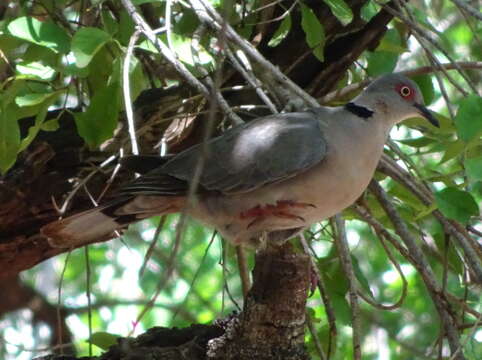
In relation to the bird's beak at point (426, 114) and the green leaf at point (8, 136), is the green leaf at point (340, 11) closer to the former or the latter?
the bird's beak at point (426, 114)

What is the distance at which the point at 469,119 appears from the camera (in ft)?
9.50

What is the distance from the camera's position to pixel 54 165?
3.89m

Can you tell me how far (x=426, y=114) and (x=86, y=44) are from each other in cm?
147

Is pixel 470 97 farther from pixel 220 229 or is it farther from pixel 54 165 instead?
pixel 54 165

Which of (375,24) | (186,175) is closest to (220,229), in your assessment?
(186,175)

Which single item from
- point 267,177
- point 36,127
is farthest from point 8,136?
point 267,177

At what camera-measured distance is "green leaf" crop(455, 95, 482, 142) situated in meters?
2.86

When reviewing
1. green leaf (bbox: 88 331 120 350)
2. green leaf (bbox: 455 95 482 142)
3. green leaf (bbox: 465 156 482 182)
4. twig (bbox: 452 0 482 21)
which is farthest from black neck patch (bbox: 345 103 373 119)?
green leaf (bbox: 88 331 120 350)

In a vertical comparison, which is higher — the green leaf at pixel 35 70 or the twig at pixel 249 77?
the green leaf at pixel 35 70

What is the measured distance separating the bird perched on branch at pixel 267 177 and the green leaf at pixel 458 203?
0.59m

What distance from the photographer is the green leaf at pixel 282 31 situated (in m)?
3.77

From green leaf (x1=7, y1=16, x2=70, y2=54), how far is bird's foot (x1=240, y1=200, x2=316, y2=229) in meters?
0.93

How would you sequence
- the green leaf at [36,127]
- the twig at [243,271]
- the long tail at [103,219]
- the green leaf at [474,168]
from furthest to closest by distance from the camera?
the twig at [243,271]
the long tail at [103,219]
the green leaf at [36,127]
the green leaf at [474,168]

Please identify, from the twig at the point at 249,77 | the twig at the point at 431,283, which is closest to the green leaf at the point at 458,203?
the twig at the point at 431,283
